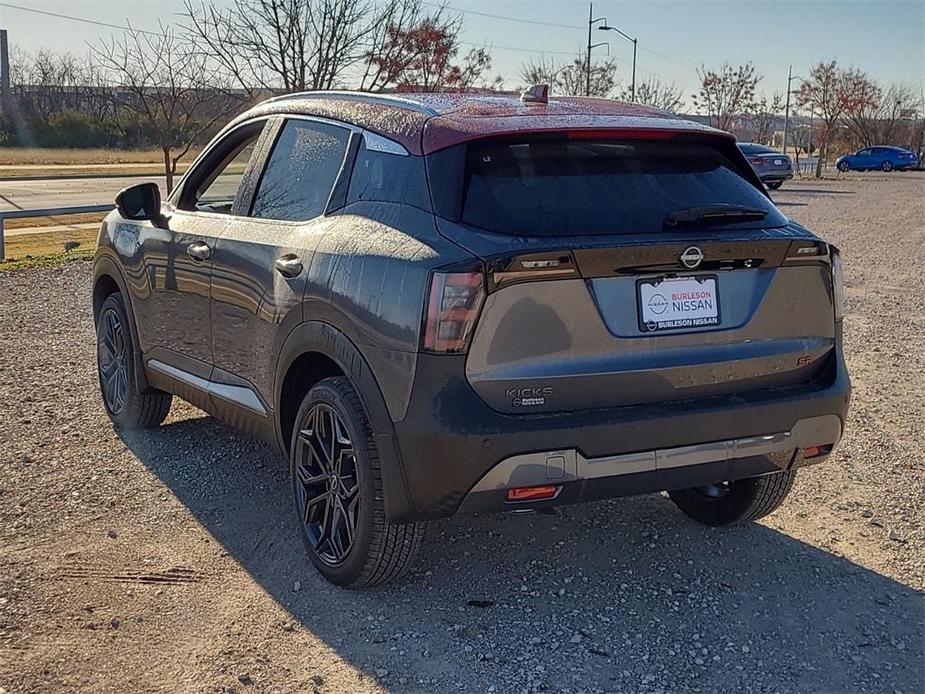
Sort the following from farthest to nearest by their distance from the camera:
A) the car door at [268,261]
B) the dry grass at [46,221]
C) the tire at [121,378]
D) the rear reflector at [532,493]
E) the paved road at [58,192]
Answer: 1. the paved road at [58,192]
2. the dry grass at [46,221]
3. the tire at [121,378]
4. the car door at [268,261]
5. the rear reflector at [532,493]

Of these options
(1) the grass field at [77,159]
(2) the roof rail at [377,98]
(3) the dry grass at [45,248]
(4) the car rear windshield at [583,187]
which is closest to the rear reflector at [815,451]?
(4) the car rear windshield at [583,187]

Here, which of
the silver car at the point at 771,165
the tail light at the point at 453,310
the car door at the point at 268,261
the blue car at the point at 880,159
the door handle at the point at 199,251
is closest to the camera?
the tail light at the point at 453,310

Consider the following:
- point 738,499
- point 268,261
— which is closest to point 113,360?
point 268,261

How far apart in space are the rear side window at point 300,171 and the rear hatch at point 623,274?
711 millimetres

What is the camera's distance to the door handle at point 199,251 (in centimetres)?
455

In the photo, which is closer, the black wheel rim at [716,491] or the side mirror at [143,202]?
the black wheel rim at [716,491]

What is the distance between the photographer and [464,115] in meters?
3.71

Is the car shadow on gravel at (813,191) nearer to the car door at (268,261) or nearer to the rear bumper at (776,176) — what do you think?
the rear bumper at (776,176)

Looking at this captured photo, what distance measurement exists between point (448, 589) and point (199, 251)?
6.18ft

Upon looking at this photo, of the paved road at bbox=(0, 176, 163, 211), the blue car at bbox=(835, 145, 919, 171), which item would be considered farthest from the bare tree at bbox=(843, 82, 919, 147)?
the paved road at bbox=(0, 176, 163, 211)

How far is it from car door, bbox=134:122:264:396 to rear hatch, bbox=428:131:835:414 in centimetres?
156

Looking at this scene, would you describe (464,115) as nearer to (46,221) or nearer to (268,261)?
(268,261)

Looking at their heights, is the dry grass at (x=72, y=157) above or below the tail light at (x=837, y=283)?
below

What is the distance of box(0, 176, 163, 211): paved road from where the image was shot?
1045 inches
